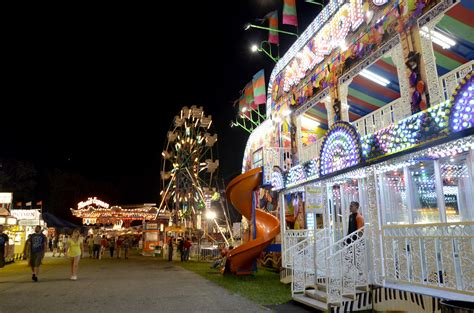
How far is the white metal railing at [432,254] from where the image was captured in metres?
6.09

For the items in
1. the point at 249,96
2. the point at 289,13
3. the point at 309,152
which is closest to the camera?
the point at 309,152

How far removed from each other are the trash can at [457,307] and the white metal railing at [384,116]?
15.4 ft

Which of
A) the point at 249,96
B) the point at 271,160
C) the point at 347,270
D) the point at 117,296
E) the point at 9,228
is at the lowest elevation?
the point at 117,296

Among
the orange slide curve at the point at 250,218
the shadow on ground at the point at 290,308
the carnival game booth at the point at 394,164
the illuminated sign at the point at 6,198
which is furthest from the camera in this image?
the illuminated sign at the point at 6,198

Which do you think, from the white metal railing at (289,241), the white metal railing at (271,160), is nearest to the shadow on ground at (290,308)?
the white metal railing at (289,241)

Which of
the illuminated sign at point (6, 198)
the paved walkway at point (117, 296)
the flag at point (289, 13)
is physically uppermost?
the flag at point (289, 13)

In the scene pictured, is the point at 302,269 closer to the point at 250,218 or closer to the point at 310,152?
the point at 310,152

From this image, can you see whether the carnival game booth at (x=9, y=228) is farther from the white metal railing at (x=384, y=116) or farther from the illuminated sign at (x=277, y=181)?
the white metal railing at (x=384, y=116)

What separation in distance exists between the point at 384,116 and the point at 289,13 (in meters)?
7.37

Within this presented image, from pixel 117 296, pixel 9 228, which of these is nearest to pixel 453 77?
pixel 117 296

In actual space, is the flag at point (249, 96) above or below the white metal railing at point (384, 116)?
above

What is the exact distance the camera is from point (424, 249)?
692 cm

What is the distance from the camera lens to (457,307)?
14.5 ft

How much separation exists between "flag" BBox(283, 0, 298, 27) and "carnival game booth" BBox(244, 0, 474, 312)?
292cm
